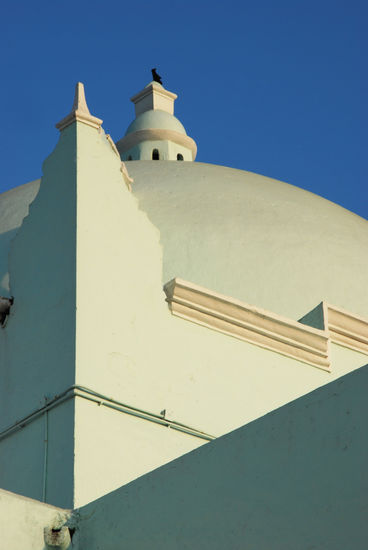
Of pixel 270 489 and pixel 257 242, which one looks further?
pixel 257 242

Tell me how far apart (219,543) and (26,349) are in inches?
120

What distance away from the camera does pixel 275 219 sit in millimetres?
11648

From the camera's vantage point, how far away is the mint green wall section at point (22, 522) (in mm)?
5996

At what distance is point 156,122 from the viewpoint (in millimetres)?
16516

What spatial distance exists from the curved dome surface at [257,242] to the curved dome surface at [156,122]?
12.9 ft

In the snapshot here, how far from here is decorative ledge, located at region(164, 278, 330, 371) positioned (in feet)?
27.7

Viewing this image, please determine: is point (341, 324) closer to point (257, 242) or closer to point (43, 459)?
point (257, 242)

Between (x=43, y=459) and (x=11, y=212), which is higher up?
(x=11, y=212)

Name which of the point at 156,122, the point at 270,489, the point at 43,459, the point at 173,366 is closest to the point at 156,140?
the point at 156,122

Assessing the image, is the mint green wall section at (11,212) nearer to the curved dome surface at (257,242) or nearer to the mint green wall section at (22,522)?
the curved dome surface at (257,242)

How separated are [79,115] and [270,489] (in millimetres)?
4320

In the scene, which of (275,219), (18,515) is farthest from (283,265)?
(18,515)

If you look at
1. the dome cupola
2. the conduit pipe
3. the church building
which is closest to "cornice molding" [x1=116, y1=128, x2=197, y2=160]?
the dome cupola

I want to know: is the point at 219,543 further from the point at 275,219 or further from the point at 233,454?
the point at 275,219
